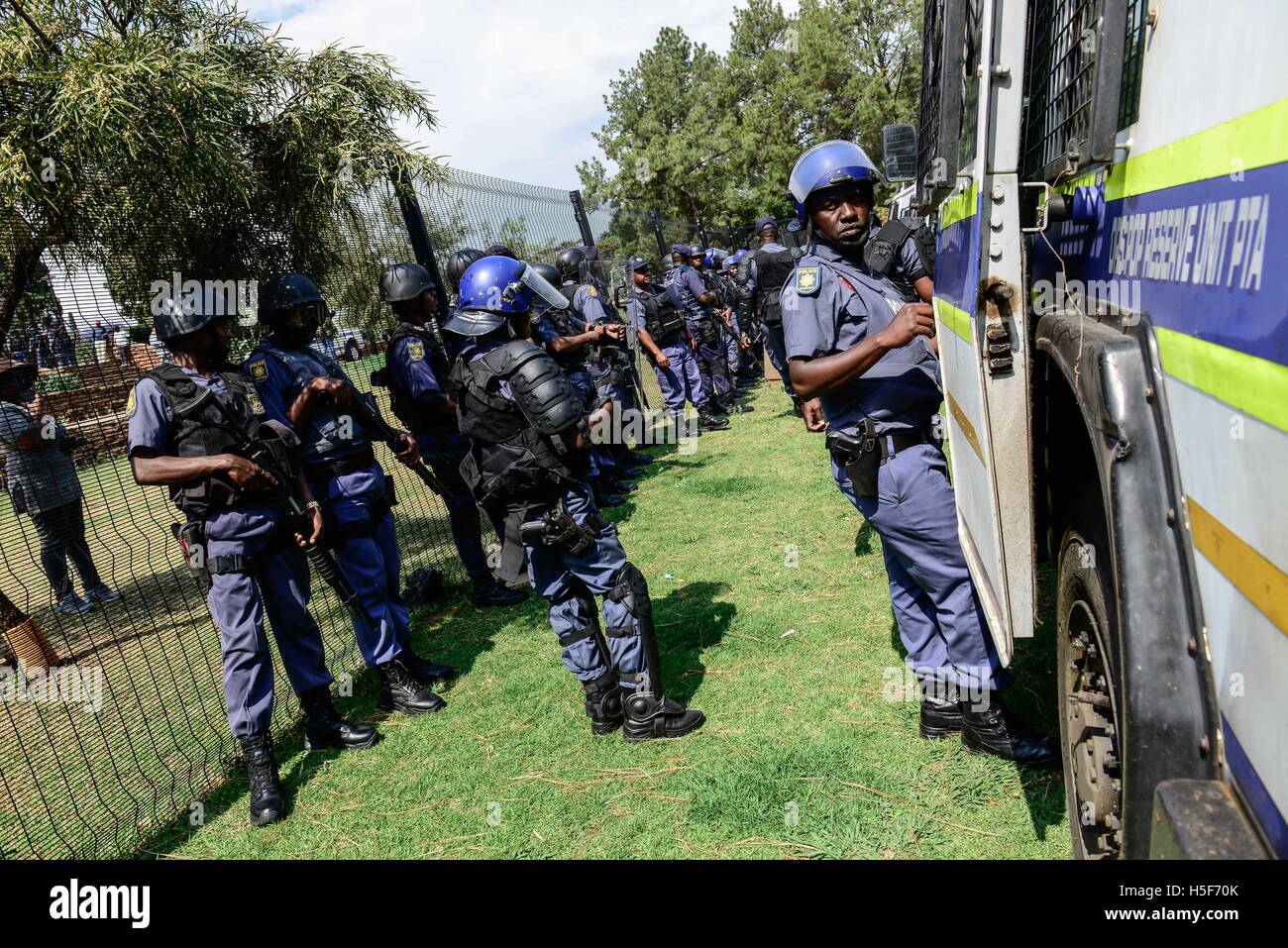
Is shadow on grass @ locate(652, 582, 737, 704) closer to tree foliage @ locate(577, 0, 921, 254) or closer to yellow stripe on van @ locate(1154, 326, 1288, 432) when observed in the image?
yellow stripe on van @ locate(1154, 326, 1288, 432)

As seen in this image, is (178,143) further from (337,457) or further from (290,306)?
(337,457)

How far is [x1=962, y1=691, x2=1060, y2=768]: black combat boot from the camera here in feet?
9.48

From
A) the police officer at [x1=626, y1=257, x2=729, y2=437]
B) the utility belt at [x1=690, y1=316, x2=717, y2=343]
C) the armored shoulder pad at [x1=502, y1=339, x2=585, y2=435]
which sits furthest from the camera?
the utility belt at [x1=690, y1=316, x2=717, y2=343]

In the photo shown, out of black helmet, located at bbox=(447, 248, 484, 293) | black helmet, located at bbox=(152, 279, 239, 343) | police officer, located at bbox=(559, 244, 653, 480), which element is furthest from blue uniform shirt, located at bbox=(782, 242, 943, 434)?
police officer, located at bbox=(559, 244, 653, 480)

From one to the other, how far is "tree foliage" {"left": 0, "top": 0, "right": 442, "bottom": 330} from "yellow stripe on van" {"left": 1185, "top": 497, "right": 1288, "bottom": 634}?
4.30 m

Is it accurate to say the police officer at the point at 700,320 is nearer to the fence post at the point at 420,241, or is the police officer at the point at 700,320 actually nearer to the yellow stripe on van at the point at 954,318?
the fence post at the point at 420,241

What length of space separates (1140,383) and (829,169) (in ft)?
5.86

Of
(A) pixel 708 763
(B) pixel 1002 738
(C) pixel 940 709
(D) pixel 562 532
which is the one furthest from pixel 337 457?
(B) pixel 1002 738

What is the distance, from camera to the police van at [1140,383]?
3.45 ft

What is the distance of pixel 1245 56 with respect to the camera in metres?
1.07

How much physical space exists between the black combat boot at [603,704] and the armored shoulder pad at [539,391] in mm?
1225

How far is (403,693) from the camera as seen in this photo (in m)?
4.31

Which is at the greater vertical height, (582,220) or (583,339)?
(582,220)

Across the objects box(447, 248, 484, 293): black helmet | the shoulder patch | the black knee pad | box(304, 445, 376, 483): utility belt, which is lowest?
the black knee pad
